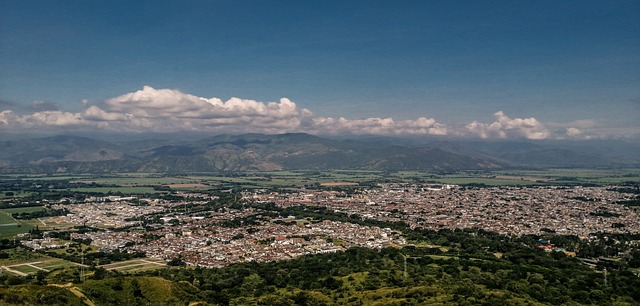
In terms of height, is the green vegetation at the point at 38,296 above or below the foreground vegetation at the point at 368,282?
above

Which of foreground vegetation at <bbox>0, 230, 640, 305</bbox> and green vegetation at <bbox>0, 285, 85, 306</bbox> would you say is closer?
green vegetation at <bbox>0, 285, 85, 306</bbox>

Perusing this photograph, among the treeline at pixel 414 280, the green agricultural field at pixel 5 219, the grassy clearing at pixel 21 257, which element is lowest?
the green agricultural field at pixel 5 219

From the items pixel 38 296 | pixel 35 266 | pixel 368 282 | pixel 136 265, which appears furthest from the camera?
pixel 136 265

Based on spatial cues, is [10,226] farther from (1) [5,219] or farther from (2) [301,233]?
(2) [301,233]

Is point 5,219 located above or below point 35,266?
below

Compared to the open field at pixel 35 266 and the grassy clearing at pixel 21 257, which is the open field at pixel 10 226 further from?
the open field at pixel 35 266

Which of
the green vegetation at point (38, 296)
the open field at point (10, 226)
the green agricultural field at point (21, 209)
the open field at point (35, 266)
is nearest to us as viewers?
the green vegetation at point (38, 296)

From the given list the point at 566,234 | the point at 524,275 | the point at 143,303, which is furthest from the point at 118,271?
the point at 566,234

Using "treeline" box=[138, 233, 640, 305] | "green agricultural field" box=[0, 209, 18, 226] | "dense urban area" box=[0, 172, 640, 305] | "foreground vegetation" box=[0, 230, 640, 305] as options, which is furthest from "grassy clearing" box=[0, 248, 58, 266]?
"green agricultural field" box=[0, 209, 18, 226]

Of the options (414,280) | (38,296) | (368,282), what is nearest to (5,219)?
(38,296)

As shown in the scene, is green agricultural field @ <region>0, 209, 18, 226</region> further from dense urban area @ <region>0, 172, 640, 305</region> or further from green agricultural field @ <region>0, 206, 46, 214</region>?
green agricultural field @ <region>0, 206, 46, 214</region>

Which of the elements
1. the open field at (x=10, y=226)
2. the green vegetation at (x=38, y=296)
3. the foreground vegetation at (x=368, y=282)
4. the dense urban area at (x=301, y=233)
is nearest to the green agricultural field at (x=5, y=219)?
the open field at (x=10, y=226)

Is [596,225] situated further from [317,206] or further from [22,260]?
[22,260]
